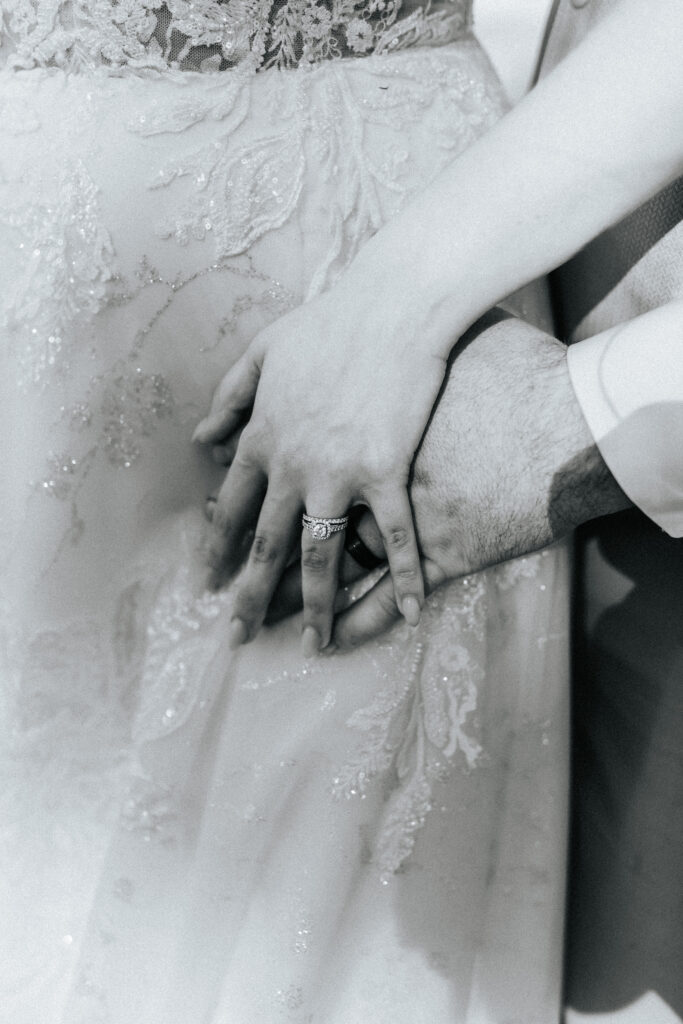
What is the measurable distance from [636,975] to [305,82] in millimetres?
810

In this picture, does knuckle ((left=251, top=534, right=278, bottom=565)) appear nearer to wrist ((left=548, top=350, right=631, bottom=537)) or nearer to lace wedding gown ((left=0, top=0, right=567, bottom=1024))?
lace wedding gown ((left=0, top=0, right=567, bottom=1024))

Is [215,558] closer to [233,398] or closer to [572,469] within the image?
[233,398]

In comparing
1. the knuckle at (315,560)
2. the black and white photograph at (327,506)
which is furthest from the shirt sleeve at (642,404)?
the knuckle at (315,560)

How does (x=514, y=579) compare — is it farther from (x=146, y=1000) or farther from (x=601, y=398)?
(x=146, y=1000)

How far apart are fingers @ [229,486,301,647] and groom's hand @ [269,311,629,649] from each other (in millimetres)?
96

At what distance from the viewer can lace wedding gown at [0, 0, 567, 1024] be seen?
643mm

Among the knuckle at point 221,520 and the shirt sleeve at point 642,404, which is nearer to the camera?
the shirt sleeve at point 642,404

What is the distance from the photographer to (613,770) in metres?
0.81

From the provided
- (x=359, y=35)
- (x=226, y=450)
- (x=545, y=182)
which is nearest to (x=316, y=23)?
(x=359, y=35)

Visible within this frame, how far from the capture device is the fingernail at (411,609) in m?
0.64

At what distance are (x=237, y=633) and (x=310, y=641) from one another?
0.19 feet

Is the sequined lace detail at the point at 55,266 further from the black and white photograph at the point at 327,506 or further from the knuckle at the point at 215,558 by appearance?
the knuckle at the point at 215,558

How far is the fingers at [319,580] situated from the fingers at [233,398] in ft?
0.31

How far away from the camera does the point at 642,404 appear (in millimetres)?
575
